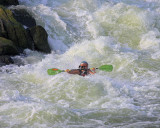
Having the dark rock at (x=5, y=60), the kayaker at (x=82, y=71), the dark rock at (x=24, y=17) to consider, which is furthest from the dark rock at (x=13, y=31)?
the kayaker at (x=82, y=71)

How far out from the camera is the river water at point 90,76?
5570 mm

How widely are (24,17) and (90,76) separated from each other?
4652mm

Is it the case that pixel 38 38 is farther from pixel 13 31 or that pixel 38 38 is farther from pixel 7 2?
pixel 7 2

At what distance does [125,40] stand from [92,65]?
2953mm

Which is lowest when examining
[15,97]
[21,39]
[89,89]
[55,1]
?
[15,97]

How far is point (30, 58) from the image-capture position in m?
9.55

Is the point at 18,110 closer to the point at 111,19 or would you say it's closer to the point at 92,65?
the point at 92,65

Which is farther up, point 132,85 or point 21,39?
point 21,39

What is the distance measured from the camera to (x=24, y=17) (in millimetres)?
11188

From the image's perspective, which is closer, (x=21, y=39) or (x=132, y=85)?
(x=132, y=85)

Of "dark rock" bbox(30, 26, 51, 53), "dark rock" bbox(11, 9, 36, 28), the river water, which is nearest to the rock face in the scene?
"dark rock" bbox(30, 26, 51, 53)

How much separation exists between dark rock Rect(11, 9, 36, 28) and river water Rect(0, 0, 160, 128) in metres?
0.68

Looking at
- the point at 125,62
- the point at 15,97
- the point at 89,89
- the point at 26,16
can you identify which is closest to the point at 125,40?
the point at 125,62

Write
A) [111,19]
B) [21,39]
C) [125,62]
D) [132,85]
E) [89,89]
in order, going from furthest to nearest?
[111,19]
[21,39]
[125,62]
[132,85]
[89,89]
